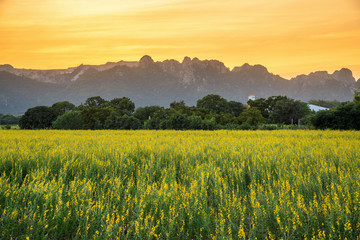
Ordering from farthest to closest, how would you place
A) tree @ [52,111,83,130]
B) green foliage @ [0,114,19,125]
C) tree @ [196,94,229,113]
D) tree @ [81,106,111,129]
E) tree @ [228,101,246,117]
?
green foliage @ [0,114,19,125] < tree @ [228,101,246,117] < tree @ [196,94,229,113] < tree @ [81,106,111,129] < tree @ [52,111,83,130]

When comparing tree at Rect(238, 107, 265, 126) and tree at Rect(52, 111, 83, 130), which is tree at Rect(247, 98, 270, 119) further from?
tree at Rect(52, 111, 83, 130)

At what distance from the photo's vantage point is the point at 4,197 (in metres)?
4.98

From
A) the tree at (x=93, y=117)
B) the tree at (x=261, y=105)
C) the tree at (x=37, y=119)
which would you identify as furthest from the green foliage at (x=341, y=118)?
the tree at (x=37, y=119)


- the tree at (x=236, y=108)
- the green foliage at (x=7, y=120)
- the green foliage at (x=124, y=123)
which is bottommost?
the green foliage at (x=124, y=123)

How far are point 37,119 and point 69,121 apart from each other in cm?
1677

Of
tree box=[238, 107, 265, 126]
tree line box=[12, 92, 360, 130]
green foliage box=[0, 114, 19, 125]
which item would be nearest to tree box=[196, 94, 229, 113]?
tree line box=[12, 92, 360, 130]

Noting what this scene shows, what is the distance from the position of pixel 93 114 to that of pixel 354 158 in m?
56.9

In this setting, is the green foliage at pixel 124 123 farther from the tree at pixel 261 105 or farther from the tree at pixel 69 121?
the tree at pixel 261 105

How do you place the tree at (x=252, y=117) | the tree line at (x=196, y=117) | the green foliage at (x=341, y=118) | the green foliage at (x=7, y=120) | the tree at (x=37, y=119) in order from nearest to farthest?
1. the green foliage at (x=341, y=118)
2. the tree line at (x=196, y=117)
3. the tree at (x=252, y=117)
4. the tree at (x=37, y=119)
5. the green foliage at (x=7, y=120)

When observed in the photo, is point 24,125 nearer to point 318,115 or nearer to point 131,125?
point 131,125

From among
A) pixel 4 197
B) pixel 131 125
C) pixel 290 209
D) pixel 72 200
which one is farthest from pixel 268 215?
pixel 131 125

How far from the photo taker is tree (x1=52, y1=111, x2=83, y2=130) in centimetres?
5197

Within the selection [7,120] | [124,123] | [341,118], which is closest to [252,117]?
[124,123]

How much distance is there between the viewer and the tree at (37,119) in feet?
211
